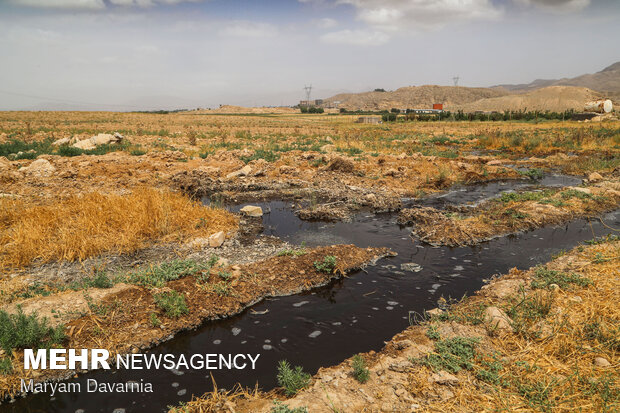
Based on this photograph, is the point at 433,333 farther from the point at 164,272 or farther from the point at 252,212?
the point at 252,212

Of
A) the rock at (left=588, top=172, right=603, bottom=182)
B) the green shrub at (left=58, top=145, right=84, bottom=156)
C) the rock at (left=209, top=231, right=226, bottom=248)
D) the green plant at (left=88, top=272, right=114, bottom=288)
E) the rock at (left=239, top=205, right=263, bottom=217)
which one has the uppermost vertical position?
the green shrub at (left=58, top=145, right=84, bottom=156)

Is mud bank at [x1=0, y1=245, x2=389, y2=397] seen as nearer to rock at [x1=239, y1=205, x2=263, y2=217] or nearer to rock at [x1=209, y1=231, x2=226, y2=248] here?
rock at [x1=209, y1=231, x2=226, y2=248]

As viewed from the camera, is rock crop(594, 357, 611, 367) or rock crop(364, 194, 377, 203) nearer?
rock crop(594, 357, 611, 367)

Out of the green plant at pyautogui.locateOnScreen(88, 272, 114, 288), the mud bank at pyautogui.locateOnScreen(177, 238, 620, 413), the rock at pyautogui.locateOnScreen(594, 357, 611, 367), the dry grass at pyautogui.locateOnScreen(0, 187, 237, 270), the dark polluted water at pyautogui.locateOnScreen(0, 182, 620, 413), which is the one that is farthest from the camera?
the dry grass at pyautogui.locateOnScreen(0, 187, 237, 270)

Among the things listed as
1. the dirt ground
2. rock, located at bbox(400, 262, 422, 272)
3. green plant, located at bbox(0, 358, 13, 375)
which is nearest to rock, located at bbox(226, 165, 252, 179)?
the dirt ground

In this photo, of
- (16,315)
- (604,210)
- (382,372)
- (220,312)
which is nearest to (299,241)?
(220,312)

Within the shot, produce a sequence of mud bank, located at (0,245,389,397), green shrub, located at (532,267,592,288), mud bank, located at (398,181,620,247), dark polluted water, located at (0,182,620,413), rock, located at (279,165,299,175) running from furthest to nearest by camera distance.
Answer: rock, located at (279,165,299,175)
mud bank, located at (398,181,620,247)
green shrub, located at (532,267,592,288)
mud bank, located at (0,245,389,397)
dark polluted water, located at (0,182,620,413)

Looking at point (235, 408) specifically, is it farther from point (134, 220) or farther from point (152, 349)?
point (134, 220)

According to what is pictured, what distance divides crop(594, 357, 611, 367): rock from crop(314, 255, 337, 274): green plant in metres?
3.85

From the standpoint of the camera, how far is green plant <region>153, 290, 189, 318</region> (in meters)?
4.88

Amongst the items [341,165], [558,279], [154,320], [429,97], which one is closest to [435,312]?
[558,279]

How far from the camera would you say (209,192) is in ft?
39.1

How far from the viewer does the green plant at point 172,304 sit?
4.88m

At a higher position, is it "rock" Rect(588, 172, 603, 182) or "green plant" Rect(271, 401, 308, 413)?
"rock" Rect(588, 172, 603, 182)
